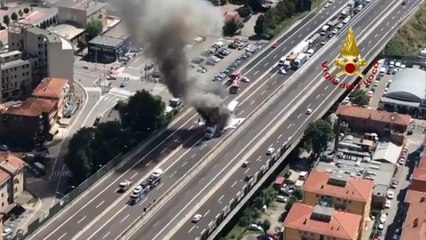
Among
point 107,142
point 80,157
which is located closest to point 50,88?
point 107,142

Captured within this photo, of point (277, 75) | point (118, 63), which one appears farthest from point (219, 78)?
point (118, 63)

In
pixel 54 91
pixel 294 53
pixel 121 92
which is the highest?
pixel 54 91

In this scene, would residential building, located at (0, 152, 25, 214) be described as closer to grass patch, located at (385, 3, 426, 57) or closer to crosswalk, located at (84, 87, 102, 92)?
crosswalk, located at (84, 87, 102, 92)

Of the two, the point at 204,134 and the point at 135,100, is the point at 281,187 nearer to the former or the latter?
the point at 204,134

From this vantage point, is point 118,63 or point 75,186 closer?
point 75,186

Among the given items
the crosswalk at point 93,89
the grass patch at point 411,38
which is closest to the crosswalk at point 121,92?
the crosswalk at point 93,89

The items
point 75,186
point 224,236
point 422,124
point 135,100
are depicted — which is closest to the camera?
point 224,236

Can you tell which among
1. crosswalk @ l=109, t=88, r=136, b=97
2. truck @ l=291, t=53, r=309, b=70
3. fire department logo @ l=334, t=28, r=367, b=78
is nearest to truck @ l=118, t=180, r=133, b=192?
crosswalk @ l=109, t=88, r=136, b=97

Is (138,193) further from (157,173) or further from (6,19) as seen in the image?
(6,19)
